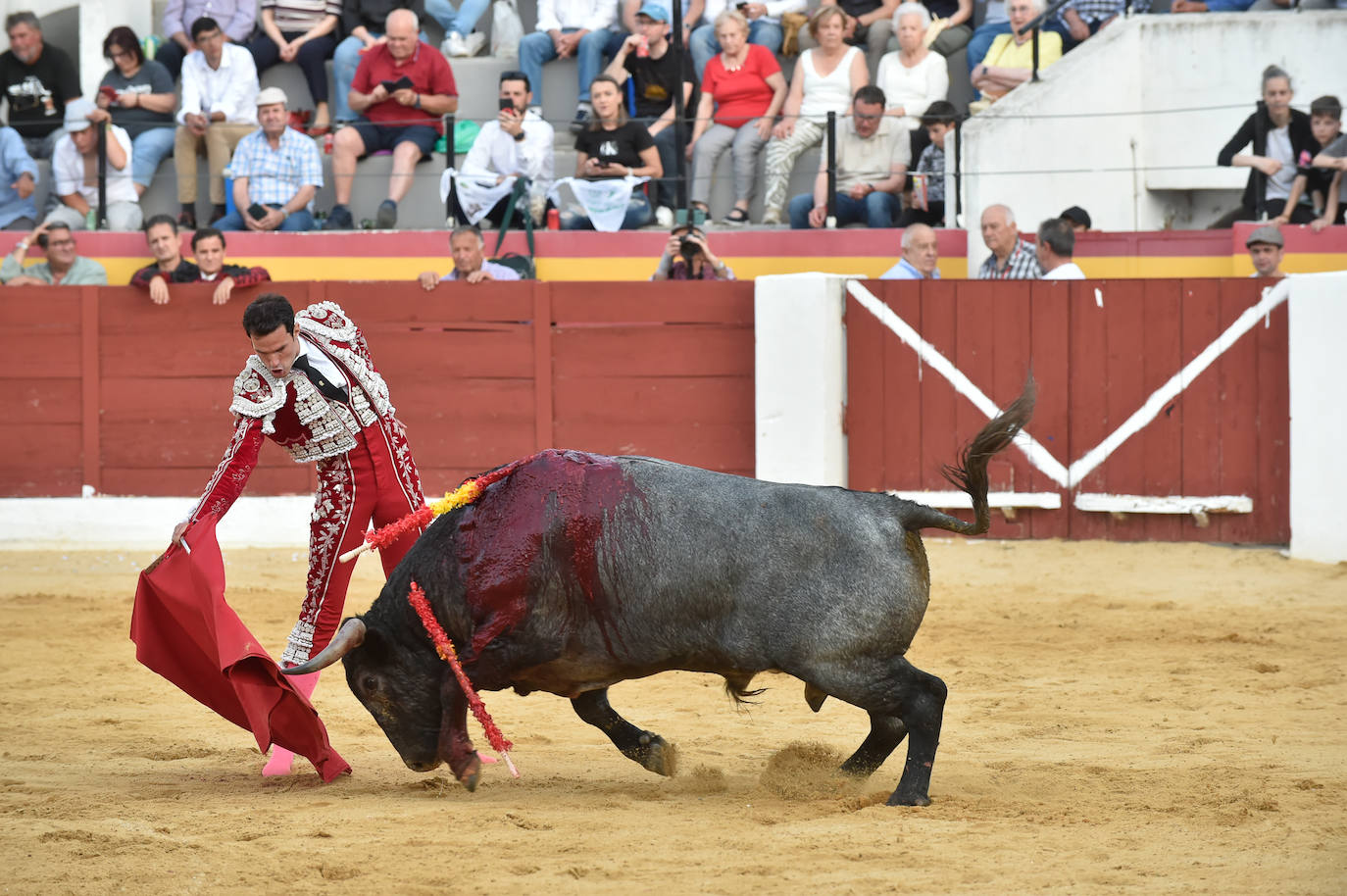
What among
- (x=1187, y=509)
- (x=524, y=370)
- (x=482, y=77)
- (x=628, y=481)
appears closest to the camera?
(x=628, y=481)

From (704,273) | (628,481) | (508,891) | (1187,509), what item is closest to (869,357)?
(704,273)

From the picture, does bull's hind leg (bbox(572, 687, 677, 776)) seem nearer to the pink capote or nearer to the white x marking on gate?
the pink capote

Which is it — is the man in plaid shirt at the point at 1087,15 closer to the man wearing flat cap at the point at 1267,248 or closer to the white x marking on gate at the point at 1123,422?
the man wearing flat cap at the point at 1267,248

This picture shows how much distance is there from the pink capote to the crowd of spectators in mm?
4441

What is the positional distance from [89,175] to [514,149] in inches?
110

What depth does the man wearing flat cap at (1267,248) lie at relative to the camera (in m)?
8.06

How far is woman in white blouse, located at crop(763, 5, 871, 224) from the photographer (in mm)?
9609

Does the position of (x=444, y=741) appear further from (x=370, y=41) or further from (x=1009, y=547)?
(x=370, y=41)

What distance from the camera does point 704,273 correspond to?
8766mm

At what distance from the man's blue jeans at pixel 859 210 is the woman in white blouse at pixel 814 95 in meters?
0.21

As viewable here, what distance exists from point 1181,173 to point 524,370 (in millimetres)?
4180

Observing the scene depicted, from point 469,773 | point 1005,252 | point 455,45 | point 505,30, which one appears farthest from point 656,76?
point 469,773

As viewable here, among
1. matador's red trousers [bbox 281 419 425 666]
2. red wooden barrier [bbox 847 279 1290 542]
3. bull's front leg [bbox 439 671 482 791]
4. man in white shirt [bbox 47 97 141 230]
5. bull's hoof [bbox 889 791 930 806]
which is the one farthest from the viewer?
man in white shirt [bbox 47 97 141 230]

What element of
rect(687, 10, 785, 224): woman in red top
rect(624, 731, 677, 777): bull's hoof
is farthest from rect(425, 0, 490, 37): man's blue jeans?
rect(624, 731, 677, 777): bull's hoof
